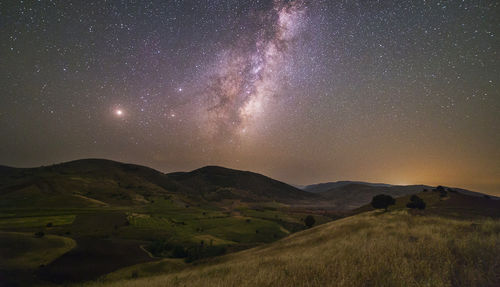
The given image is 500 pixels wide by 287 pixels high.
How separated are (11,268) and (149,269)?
18.1m

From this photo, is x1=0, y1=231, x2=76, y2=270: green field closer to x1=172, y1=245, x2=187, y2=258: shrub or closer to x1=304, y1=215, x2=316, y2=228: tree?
x1=172, y1=245, x2=187, y2=258: shrub

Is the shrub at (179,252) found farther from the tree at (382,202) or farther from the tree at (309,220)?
the tree at (382,202)

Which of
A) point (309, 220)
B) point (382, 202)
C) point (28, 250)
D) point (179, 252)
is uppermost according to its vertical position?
point (382, 202)

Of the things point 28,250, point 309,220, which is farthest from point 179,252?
point 309,220

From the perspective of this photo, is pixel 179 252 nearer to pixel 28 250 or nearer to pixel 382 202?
pixel 28 250

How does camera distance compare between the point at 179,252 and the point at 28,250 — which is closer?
the point at 28,250

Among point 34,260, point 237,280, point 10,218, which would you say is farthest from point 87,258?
point 10,218

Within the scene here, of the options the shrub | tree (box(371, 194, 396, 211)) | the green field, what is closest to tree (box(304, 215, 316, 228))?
tree (box(371, 194, 396, 211))

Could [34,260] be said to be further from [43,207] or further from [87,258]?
[43,207]

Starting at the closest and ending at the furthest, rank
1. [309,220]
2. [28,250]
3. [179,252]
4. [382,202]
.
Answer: [28,250] → [179,252] → [382,202] → [309,220]

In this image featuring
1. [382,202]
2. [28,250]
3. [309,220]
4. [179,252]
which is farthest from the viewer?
[309,220]

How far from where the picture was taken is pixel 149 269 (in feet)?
107

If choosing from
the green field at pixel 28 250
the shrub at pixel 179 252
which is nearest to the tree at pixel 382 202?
the shrub at pixel 179 252

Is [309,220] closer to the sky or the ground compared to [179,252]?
closer to the sky
